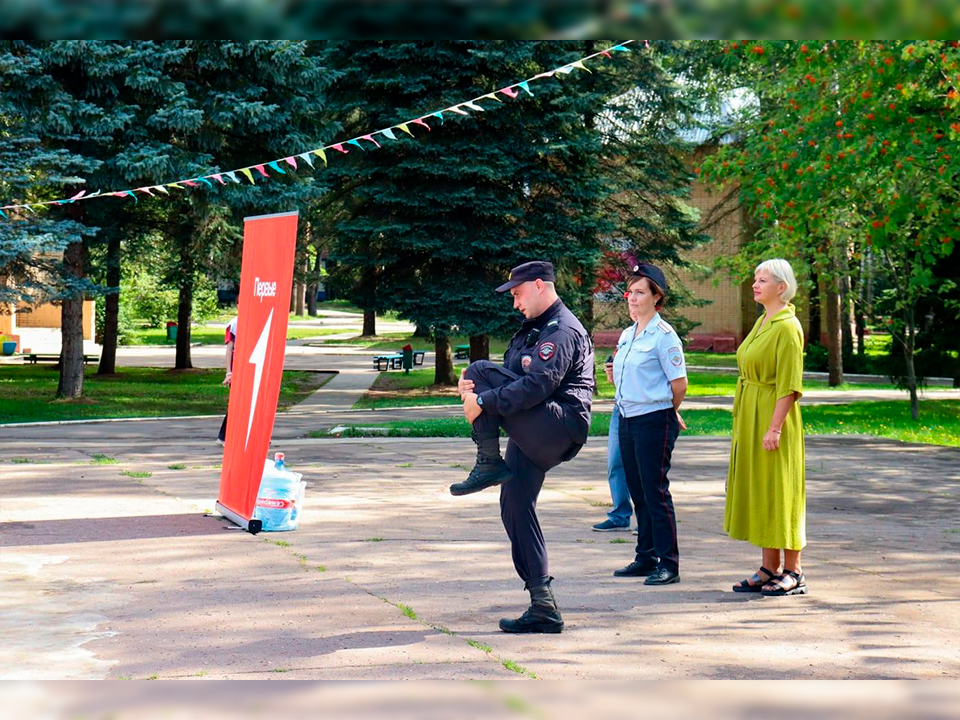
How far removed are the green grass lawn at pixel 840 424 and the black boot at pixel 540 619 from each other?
1214 cm

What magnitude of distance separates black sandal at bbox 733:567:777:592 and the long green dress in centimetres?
25

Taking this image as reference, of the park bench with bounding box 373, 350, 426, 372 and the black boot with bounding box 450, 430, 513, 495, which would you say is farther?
the park bench with bounding box 373, 350, 426, 372

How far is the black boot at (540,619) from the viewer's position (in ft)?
20.2

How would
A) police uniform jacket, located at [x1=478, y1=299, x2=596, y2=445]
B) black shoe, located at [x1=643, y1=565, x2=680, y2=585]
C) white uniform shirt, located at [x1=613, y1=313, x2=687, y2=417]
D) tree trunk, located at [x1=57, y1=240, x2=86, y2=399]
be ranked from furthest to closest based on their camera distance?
tree trunk, located at [x1=57, y1=240, x2=86, y2=399]
white uniform shirt, located at [x1=613, y1=313, x2=687, y2=417]
black shoe, located at [x1=643, y1=565, x2=680, y2=585]
police uniform jacket, located at [x1=478, y1=299, x2=596, y2=445]

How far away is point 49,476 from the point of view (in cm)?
1270

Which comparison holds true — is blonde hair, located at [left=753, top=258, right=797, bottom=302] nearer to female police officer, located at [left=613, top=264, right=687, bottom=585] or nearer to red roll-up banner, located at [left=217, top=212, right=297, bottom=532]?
female police officer, located at [left=613, top=264, right=687, bottom=585]

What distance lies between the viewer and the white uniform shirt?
7836 mm

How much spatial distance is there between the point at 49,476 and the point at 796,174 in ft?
38.4

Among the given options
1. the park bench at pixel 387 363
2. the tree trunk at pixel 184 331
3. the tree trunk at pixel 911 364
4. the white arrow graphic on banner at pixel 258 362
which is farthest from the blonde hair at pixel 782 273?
the tree trunk at pixel 184 331

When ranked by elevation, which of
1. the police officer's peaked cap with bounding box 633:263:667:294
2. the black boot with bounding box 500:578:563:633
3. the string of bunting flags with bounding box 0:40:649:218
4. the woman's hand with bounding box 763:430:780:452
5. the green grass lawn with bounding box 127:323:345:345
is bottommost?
the black boot with bounding box 500:578:563:633

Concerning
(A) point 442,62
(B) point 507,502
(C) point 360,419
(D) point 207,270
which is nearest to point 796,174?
(C) point 360,419

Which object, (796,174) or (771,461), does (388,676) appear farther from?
(796,174)

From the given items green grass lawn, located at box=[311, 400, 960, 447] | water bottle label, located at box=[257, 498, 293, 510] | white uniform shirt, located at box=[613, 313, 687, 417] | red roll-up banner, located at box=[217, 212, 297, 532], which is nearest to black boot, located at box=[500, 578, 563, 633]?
white uniform shirt, located at box=[613, 313, 687, 417]

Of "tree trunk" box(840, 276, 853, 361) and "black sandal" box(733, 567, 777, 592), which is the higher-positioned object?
"tree trunk" box(840, 276, 853, 361)
